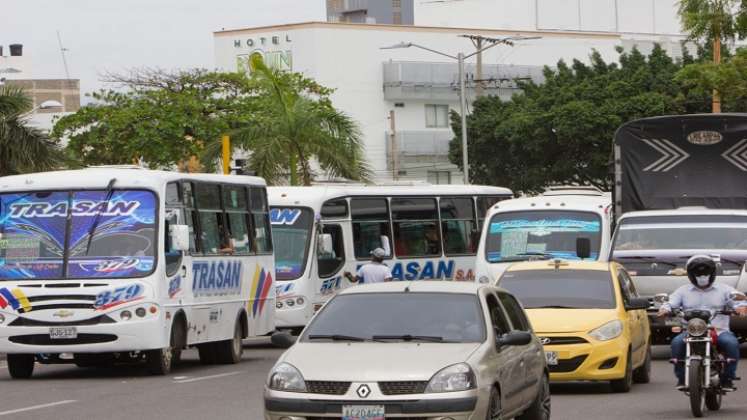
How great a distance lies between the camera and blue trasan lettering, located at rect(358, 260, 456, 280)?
109ft

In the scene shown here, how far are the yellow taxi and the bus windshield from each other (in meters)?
5.09

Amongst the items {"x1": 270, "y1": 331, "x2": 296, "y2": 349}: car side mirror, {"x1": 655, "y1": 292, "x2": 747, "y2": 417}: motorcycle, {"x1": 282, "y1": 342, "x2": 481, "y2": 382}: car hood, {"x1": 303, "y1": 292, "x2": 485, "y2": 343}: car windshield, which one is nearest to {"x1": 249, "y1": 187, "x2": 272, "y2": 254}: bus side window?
{"x1": 655, "y1": 292, "x2": 747, "y2": 417}: motorcycle

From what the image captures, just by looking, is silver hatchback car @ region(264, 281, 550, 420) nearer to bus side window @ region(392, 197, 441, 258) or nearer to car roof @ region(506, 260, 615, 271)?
car roof @ region(506, 260, 615, 271)

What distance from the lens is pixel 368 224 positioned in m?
32.6

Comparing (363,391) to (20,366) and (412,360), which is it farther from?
(20,366)

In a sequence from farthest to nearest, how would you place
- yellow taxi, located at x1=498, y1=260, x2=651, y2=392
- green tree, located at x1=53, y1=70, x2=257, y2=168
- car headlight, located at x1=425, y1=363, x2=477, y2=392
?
green tree, located at x1=53, y1=70, x2=257, y2=168, yellow taxi, located at x1=498, y1=260, x2=651, y2=392, car headlight, located at x1=425, y1=363, x2=477, y2=392

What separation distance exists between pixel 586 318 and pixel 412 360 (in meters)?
6.43

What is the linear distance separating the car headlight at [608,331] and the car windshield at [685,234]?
6345 millimetres

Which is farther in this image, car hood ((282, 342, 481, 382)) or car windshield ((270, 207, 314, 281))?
car windshield ((270, 207, 314, 281))

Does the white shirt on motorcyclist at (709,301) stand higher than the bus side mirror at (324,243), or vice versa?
the white shirt on motorcyclist at (709,301)

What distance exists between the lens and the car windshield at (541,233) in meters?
28.1

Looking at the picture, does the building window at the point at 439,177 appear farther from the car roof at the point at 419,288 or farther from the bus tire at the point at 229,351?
the car roof at the point at 419,288

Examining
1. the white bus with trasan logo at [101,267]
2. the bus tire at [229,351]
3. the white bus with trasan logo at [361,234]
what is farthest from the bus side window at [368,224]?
the white bus with trasan logo at [101,267]

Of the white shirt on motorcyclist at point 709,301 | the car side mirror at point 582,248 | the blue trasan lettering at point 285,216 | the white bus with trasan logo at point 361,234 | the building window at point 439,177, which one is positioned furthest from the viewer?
the building window at point 439,177
